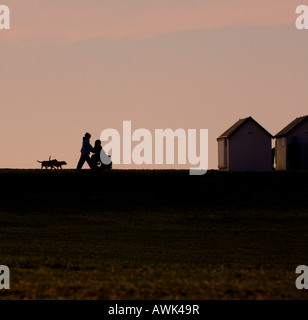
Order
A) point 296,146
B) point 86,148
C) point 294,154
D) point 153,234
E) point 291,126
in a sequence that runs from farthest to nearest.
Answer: point 291,126
point 294,154
point 296,146
point 86,148
point 153,234

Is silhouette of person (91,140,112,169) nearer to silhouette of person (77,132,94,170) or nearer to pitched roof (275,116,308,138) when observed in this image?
silhouette of person (77,132,94,170)

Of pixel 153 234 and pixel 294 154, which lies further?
pixel 294 154

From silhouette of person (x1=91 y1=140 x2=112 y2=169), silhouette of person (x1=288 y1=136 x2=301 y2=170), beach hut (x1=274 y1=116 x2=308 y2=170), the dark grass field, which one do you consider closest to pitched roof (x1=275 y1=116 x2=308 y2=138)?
beach hut (x1=274 y1=116 x2=308 y2=170)

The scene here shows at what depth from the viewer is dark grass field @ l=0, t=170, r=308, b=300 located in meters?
16.9

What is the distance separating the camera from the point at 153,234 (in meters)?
34.5

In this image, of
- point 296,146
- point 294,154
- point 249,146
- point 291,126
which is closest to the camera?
point 296,146

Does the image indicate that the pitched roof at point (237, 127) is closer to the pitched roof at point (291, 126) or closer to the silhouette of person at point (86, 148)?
the pitched roof at point (291, 126)

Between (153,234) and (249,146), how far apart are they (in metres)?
37.9

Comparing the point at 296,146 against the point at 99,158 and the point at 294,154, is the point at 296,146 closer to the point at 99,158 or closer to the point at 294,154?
the point at 294,154

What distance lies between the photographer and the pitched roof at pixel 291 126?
70.1m

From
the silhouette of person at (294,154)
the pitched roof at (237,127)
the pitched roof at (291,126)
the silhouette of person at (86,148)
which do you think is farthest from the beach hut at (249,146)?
the silhouette of person at (86,148)

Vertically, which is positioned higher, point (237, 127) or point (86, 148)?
point (237, 127)

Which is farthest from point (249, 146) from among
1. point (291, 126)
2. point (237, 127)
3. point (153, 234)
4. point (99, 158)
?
point (153, 234)
